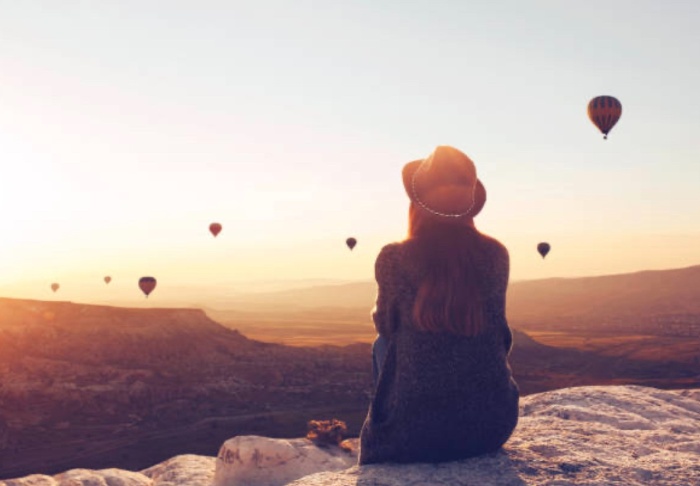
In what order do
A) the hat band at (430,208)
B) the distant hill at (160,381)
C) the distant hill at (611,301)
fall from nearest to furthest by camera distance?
the hat band at (430,208) < the distant hill at (160,381) < the distant hill at (611,301)

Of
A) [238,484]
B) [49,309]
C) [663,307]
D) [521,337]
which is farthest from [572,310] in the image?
[238,484]

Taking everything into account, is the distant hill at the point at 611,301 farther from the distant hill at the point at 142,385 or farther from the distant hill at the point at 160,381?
the distant hill at the point at 142,385

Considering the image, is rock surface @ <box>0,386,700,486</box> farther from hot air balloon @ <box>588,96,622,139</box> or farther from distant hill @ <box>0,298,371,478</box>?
hot air balloon @ <box>588,96,622,139</box>

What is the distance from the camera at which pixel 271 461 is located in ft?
28.2

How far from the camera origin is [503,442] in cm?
472

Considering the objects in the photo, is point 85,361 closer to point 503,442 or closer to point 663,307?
point 503,442

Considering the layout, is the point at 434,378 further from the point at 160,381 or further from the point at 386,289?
the point at 160,381

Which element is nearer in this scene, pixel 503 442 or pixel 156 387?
pixel 503 442

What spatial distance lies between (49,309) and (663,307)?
104 meters

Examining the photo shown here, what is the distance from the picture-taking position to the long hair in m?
4.28

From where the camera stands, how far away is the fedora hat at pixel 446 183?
14.4ft

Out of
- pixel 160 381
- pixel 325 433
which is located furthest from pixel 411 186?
pixel 160 381

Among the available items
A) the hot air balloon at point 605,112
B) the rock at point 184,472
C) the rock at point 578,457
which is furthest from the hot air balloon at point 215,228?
the rock at point 578,457

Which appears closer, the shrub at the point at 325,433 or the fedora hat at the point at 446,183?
the fedora hat at the point at 446,183
